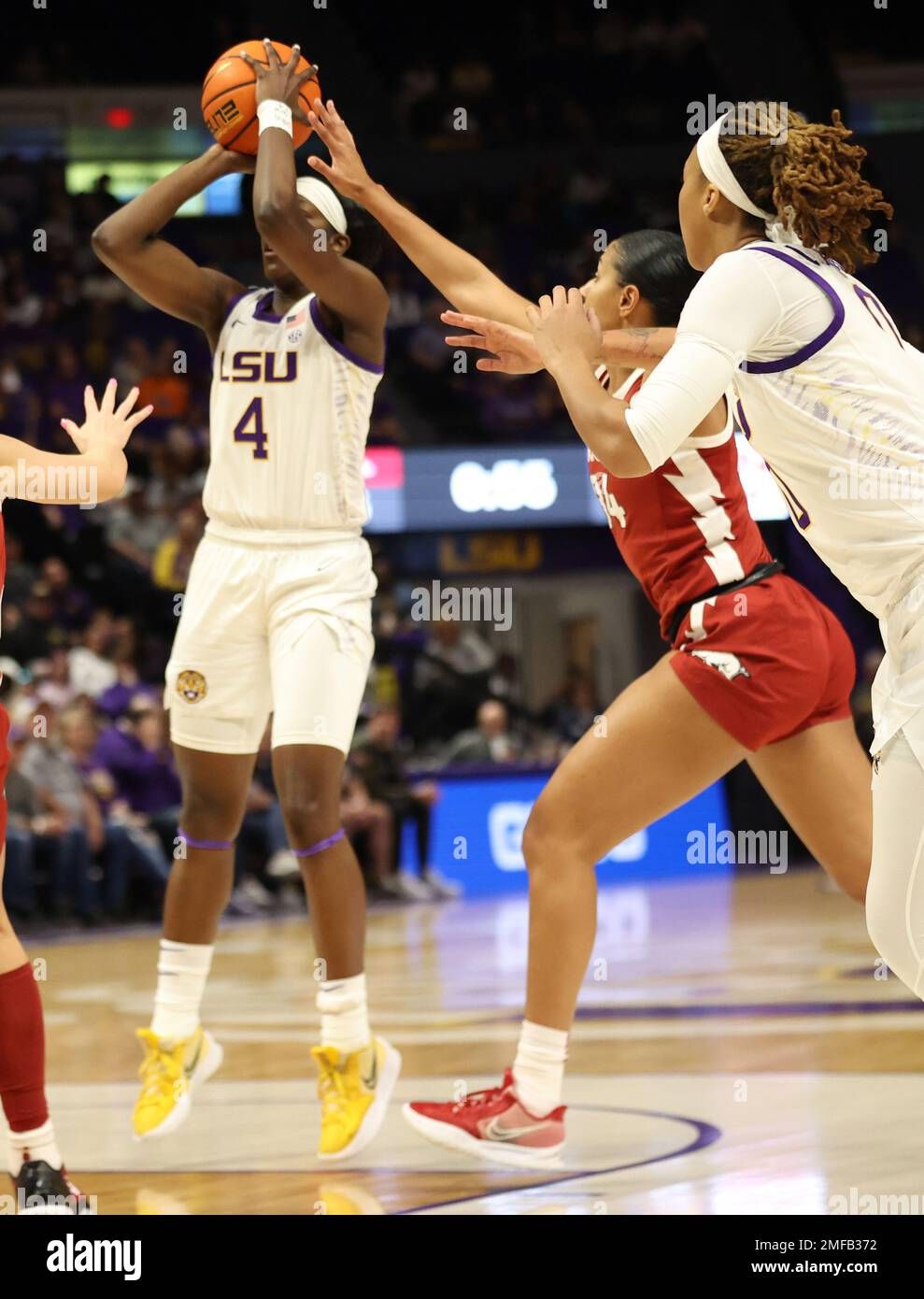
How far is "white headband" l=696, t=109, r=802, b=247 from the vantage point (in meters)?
3.54

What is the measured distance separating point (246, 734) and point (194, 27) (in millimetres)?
17007

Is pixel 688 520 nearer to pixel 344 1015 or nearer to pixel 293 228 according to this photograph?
pixel 293 228

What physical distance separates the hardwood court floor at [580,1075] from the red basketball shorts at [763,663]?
42.3 inches

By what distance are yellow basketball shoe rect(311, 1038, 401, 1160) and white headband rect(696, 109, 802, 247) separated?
249 centimetres

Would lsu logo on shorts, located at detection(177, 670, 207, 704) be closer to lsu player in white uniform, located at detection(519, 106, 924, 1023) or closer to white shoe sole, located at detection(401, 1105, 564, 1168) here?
white shoe sole, located at detection(401, 1105, 564, 1168)

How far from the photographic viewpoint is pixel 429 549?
17.7 m

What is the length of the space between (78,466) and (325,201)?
1655 mm

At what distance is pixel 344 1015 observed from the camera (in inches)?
194

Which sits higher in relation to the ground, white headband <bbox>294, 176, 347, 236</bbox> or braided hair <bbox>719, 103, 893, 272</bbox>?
white headband <bbox>294, 176, 347, 236</bbox>

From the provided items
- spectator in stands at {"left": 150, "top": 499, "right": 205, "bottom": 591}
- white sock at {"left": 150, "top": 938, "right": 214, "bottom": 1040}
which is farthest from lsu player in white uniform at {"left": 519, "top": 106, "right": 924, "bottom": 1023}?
spectator in stands at {"left": 150, "top": 499, "right": 205, "bottom": 591}

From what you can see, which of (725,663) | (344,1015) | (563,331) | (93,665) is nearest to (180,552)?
(93,665)

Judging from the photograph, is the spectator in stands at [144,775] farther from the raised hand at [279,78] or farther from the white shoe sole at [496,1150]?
the white shoe sole at [496,1150]
